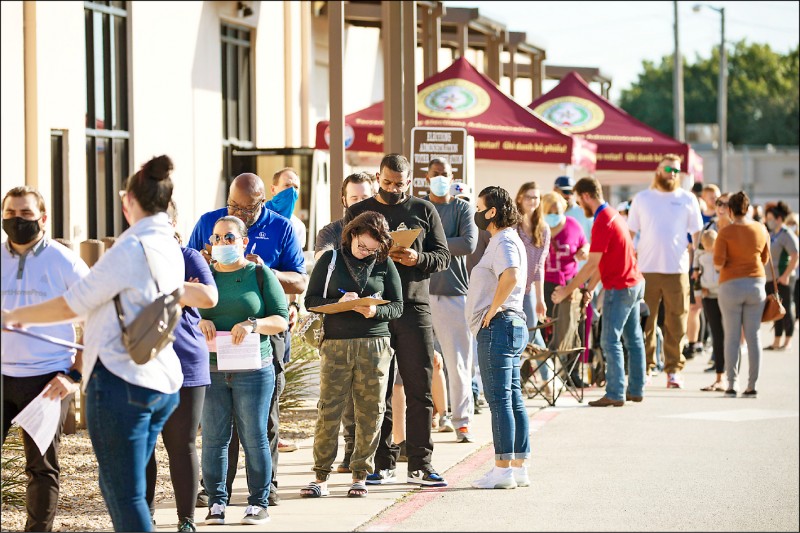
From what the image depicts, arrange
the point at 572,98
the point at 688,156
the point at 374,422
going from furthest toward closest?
the point at 572,98 < the point at 688,156 < the point at 374,422

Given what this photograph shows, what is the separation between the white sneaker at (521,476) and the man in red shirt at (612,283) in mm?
4156

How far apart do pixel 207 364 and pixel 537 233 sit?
6.56 meters

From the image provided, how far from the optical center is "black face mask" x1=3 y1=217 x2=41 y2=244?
7.19 m

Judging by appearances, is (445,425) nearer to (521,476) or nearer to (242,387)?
(521,476)

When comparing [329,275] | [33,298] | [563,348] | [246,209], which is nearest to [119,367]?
[33,298]

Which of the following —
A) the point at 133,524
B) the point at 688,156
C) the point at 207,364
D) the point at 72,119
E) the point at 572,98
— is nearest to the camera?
the point at 133,524

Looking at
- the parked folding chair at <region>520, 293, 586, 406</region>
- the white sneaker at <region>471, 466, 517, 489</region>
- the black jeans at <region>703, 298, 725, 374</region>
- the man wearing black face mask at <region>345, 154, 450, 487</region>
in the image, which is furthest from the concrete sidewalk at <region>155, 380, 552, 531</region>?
the black jeans at <region>703, 298, 725, 374</region>

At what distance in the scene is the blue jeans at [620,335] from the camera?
13.4m

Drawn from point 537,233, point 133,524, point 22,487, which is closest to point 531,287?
point 537,233

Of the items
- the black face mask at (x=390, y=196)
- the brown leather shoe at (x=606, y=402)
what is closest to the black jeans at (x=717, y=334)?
the brown leather shoe at (x=606, y=402)

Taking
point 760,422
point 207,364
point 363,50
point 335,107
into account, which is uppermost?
point 363,50

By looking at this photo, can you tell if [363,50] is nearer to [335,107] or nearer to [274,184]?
[335,107]

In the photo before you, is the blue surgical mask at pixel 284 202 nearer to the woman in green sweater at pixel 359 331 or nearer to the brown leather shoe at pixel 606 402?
the woman in green sweater at pixel 359 331

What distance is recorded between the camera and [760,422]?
12.8 m
